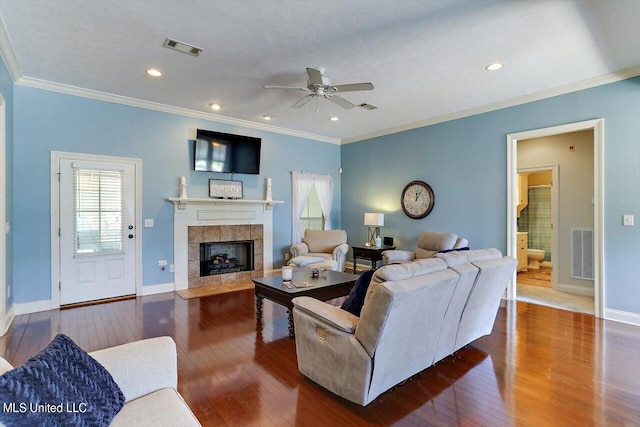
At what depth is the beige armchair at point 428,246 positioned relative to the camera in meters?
4.89

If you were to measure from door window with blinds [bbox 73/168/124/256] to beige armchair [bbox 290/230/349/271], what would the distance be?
2803mm

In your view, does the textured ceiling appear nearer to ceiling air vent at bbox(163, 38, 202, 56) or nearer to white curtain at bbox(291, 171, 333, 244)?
ceiling air vent at bbox(163, 38, 202, 56)

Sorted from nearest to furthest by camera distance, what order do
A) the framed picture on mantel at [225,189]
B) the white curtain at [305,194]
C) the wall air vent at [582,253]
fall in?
the wall air vent at [582,253] → the framed picture on mantel at [225,189] → the white curtain at [305,194]

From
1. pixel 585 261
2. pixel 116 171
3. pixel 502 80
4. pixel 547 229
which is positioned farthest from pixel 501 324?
pixel 116 171

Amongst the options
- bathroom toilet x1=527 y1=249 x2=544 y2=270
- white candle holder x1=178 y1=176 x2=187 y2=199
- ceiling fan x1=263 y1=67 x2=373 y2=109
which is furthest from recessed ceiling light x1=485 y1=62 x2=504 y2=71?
bathroom toilet x1=527 y1=249 x2=544 y2=270

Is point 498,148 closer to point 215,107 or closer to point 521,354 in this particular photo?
point 521,354

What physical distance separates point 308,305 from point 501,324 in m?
2.61

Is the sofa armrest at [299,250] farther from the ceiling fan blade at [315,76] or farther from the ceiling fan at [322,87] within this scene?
the ceiling fan blade at [315,76]

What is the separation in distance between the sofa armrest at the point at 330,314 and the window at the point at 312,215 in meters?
4.45

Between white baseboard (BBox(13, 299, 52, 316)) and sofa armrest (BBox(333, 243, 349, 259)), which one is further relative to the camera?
sofa armrest (BBox(333, 243, 349, 259))

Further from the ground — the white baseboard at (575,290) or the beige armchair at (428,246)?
the beige armchair at (428,246)

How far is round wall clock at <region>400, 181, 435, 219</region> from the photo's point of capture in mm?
5680

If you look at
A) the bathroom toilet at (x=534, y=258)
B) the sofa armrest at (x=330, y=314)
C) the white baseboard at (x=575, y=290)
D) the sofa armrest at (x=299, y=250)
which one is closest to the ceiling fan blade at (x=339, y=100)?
the sofa armrest at (x=330, y=314)

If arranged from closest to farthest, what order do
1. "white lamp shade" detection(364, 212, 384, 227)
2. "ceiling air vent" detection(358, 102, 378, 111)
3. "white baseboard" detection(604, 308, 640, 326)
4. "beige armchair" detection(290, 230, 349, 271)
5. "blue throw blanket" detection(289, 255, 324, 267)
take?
"white baseboard" detection(604, 308, 640, 326)
"ceiling air vent" detection(358, 102, 378, 111)
"blue throw blanket" detection(289, 255, 324, 267)
"beige armchair" detection(290, 230, 349, 271)
"white lamp shade" detection(364, 212, 384, 227)
